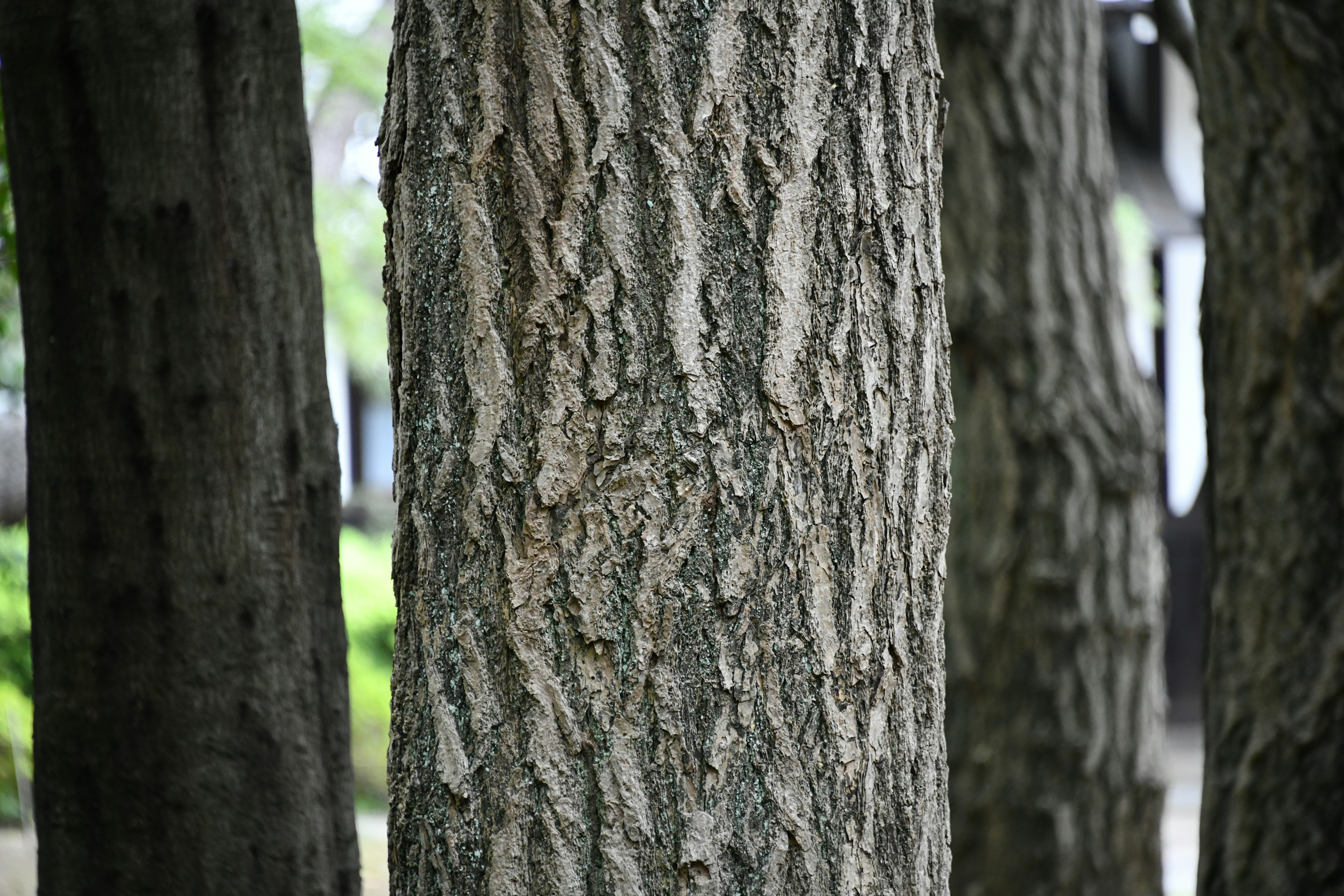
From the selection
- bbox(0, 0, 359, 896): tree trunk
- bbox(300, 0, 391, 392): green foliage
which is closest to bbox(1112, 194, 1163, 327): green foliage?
bbox(300, 0, 391, 392): green foliage

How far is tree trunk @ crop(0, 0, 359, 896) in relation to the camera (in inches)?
90.3

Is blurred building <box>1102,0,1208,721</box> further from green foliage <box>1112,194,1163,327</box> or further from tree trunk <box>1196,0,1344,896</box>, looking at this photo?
tree trunk <box>1196,0,1344,896</box>

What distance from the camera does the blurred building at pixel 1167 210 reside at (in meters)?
12.8

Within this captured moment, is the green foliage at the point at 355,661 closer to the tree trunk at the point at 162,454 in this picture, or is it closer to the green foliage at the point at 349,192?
the green foliage at the point at 349,192

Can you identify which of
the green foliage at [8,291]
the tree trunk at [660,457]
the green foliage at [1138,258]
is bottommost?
the tree trunk at [660,457]

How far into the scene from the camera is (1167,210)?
1266 centimetres

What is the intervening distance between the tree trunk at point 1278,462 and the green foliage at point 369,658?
225 inches

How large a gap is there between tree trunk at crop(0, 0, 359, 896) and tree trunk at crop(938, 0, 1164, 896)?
9.04 ft

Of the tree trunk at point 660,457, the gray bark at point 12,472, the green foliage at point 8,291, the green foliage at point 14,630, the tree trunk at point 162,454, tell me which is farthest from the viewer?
the green foliage at point 14,630

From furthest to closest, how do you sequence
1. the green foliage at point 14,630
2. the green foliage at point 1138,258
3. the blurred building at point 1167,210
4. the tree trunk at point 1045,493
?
the blurred building at point 1167,210, the green foliage at point 1138,258, the green foliage at point 14,630, the tree trunk at point 1045,493

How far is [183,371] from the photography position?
2.30 metres

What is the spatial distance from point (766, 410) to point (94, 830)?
174cm

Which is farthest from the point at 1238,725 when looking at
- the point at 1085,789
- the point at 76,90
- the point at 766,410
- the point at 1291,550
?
the point at 76,90

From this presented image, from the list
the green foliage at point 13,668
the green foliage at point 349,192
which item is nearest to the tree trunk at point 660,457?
the green foliage at point 13,668
